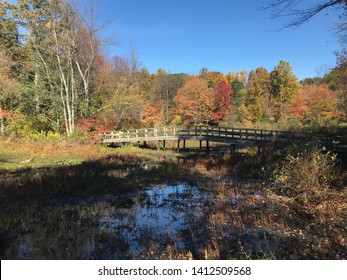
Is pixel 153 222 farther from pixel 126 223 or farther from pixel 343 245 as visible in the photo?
pixel 343 245

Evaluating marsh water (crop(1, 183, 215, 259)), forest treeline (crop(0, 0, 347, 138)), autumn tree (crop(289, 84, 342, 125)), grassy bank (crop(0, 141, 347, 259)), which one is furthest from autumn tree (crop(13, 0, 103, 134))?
autumn tree (crop(289, 84, 342, 125))

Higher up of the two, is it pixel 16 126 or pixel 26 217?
pixel 16 126

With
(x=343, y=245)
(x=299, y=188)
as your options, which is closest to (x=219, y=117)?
(x=299, y=188)

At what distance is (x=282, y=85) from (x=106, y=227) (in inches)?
1984

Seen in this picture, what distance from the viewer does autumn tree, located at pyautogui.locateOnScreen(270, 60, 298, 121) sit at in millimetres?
48656

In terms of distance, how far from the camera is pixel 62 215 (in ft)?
25.3

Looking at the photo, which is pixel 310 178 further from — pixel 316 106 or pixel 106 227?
pixel 316 106

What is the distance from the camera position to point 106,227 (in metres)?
6.78

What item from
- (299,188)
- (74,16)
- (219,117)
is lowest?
(299,188)

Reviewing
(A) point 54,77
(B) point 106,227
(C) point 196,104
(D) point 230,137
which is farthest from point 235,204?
(C) point 196,104

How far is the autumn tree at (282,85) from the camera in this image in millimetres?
48656

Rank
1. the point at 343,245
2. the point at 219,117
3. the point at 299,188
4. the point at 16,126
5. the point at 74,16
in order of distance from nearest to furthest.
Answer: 1. the point at 343,245
2. the point at 299,188
3. the point at 74,16
4. the point at 16,126
5. the point at 219,117
